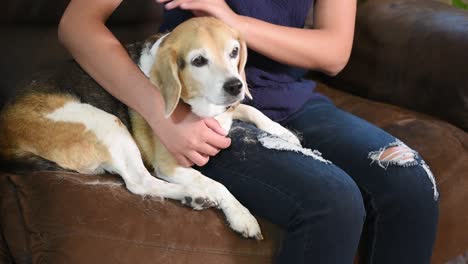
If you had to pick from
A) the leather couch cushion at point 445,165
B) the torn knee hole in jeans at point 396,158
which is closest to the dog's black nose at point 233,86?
the torn knee hole in jeans at point 396,158

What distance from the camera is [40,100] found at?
4.54 feet

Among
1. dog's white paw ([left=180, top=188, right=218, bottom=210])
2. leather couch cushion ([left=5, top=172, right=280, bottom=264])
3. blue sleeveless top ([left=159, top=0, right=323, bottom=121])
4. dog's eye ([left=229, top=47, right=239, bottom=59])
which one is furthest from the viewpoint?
blue sleeveless top ([left=159, top=0, right=323, bottom=121])

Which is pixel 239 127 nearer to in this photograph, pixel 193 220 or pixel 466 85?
pixel 193 220

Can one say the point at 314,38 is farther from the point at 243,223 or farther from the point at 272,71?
the point at 243,223

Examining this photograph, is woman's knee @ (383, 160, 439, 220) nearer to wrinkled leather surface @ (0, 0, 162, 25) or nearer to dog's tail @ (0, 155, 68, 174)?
dog's tail @ (0, 155, 68, 174)

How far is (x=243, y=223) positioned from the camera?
118cm

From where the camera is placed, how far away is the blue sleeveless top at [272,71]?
1.45 m

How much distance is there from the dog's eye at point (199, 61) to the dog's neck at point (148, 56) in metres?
0.11

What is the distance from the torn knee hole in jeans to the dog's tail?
732 mm

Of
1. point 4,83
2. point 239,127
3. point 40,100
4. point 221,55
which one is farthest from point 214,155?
point 4,83

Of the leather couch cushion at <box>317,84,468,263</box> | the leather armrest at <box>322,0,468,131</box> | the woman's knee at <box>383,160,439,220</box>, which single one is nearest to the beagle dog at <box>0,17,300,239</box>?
the woman's knee at <box>383,160,439,220</box>

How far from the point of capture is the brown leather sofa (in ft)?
3.74

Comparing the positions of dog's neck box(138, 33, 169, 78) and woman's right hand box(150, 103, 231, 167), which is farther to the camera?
dog's neck box(138, 33, 169, 78)

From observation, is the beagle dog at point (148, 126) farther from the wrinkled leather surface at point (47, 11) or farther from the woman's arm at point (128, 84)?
the wrinkled leather surface at point (47, 11)
